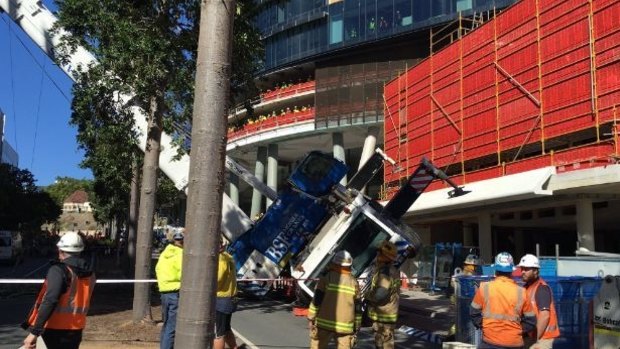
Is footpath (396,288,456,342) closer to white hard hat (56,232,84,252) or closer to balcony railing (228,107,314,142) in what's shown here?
white hard hat (56,232,84,252)

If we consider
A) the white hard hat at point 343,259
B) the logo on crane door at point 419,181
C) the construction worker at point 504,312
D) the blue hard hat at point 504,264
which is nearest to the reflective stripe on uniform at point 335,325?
the white hard hat at point 343,259

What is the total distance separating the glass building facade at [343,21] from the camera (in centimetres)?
4231

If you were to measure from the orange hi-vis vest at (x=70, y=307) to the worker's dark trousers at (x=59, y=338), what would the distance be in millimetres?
41

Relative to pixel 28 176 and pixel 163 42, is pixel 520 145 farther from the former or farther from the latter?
pixel 28 176

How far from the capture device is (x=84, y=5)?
11.8m

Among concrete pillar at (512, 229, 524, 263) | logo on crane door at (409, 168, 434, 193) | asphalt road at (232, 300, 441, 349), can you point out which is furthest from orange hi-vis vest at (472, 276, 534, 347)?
concrete pillar at (512, 229, 524, 263)

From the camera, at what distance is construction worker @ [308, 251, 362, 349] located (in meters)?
6.25

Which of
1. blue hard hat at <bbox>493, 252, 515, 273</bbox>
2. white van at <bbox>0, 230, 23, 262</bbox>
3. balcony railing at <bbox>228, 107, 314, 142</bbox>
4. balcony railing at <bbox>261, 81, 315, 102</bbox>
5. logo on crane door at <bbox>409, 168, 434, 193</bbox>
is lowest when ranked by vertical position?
blue hard hat at <bbox>493, 252, 515, 273</bbox>

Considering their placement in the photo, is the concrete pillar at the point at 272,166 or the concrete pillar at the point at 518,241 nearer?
the concrete pillar at the point at 518,241

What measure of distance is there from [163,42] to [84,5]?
1909mm

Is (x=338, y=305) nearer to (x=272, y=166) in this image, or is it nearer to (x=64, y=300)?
(x=64, y=300)

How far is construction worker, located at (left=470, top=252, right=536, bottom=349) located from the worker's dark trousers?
340 cm

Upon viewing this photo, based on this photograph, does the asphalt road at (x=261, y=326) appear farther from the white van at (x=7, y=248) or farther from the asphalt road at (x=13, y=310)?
the white van at (x=7, y=248)

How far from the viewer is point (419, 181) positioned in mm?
14008
